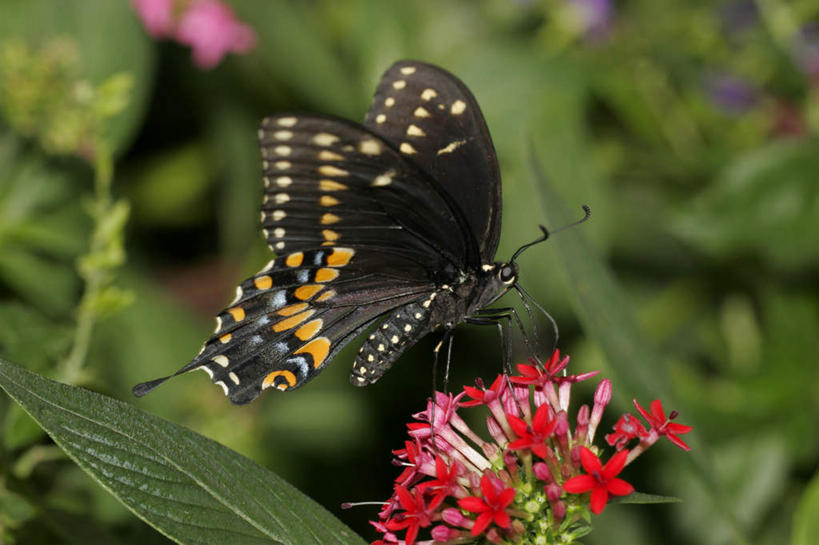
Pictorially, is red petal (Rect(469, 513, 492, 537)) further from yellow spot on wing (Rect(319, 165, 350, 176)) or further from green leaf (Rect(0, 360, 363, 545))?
yellow spot on wing (Rect(319, 165, 350, 176))

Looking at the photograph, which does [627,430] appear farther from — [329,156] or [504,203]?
[504,203]

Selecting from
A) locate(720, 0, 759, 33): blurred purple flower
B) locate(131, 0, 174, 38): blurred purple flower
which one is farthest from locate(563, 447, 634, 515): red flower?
locate(720, 0, 759, 33): blurred purple flower

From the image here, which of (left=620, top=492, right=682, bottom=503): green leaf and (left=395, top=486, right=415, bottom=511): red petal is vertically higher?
(left=395, top=486, right=415, bottom=511): red petal

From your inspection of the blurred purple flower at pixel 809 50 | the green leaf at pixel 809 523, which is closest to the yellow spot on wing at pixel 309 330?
the green leaf at pixel 809 523

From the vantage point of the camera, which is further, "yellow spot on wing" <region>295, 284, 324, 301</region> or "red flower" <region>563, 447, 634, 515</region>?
"yellow spot on wing" <region>295, 284, 324, 301</region>

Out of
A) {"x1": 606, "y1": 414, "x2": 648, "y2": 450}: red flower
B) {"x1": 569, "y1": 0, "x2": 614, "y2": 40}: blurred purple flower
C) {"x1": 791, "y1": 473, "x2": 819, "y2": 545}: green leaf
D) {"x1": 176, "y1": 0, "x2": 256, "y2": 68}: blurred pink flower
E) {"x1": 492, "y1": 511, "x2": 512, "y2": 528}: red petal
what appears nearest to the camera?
{"x1": 492, "y1": 511, "x2": 512, "y2": 528}: red petal

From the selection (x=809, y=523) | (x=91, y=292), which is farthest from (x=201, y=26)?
(x=809, y=523)
